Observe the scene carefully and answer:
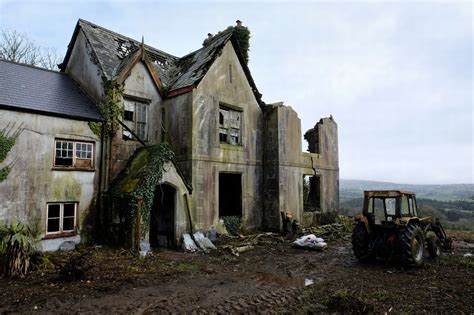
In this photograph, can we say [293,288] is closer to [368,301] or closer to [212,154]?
[368,301]

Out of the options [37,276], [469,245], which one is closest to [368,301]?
[37,276]

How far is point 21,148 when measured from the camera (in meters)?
11.8

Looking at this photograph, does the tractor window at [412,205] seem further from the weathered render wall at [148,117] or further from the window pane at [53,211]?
the window pane at [53,211]

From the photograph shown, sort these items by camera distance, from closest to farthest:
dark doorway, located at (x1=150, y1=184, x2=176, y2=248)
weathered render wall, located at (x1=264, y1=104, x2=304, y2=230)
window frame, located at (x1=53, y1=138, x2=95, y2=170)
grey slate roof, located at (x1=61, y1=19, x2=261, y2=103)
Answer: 1. window frame, located at (x1=53, y1=138, x2=95, y2=170)
2. dark doorway, located at (x1=150, y1=184, x2=176, y2=248)
3. grey slate roof, located at (x1=61, y1=19, x2=261, y2=103)
4. weathered render wall, located at (x1=264, y1=104, x2=304, y2=230)

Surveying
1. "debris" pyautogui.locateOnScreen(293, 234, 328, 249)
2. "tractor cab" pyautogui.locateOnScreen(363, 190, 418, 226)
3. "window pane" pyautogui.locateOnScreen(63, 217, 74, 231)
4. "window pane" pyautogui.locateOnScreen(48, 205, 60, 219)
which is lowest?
"debris" pyautogui.locateOnScreen(293, 234, 328, 249)

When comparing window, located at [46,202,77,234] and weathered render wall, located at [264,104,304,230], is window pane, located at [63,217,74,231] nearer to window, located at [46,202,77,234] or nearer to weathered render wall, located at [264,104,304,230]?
window, located at [46,202,77,234]

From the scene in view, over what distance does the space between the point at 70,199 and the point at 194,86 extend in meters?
7.24

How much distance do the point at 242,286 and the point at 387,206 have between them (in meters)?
6.30

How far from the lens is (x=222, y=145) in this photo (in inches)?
633

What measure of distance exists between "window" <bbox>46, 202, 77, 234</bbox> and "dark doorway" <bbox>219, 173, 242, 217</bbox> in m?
7.29

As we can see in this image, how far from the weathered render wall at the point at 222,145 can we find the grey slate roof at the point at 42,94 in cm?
472

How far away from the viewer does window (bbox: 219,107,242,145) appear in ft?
54.6

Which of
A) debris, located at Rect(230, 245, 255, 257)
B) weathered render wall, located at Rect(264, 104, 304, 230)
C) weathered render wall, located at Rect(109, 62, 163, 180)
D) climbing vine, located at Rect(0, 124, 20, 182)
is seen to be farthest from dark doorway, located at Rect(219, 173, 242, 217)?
climbing vine, located at Rect(0, 124, 20, 182)

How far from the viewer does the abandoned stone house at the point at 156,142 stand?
1228 centimetres
